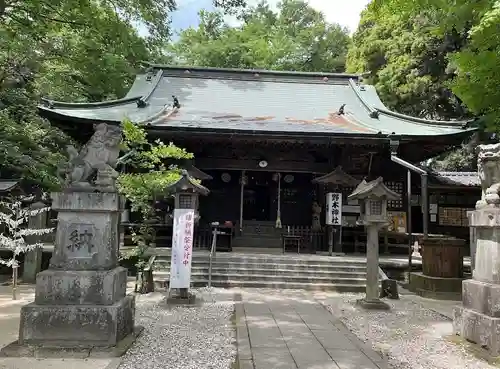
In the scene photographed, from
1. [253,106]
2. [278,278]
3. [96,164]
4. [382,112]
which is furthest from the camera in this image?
[253,106]

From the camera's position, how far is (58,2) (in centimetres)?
981

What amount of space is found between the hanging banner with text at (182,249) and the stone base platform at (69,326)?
308 cm

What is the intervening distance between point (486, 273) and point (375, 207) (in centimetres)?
316

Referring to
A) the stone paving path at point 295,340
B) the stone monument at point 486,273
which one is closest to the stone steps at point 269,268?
the stone paving path at point 295,340

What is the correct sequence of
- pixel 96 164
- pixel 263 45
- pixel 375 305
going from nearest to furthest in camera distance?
pixel 96 164, pixel 375 305, pixel 263 45

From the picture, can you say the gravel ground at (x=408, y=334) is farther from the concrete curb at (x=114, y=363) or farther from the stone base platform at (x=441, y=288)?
the concrete curb at (x=114, y=363)

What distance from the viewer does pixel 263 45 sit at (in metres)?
30.6

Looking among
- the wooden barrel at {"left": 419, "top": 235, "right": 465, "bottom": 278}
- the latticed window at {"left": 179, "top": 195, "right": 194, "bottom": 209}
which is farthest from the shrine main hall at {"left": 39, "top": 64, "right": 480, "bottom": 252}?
the latticed window at {"left": 179, "top": 195, "right": 194, "bottom": 209}

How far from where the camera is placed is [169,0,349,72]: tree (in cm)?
3025

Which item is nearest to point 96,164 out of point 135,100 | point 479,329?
point 479,329

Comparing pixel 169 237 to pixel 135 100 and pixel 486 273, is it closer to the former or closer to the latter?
pixel 135 100

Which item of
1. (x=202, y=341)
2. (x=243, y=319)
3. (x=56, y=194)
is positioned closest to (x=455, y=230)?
(x=243, y=319)

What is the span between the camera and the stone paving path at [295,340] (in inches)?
186

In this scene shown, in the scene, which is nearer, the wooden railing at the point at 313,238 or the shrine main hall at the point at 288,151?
the shrine main hall at the point at 288,151
